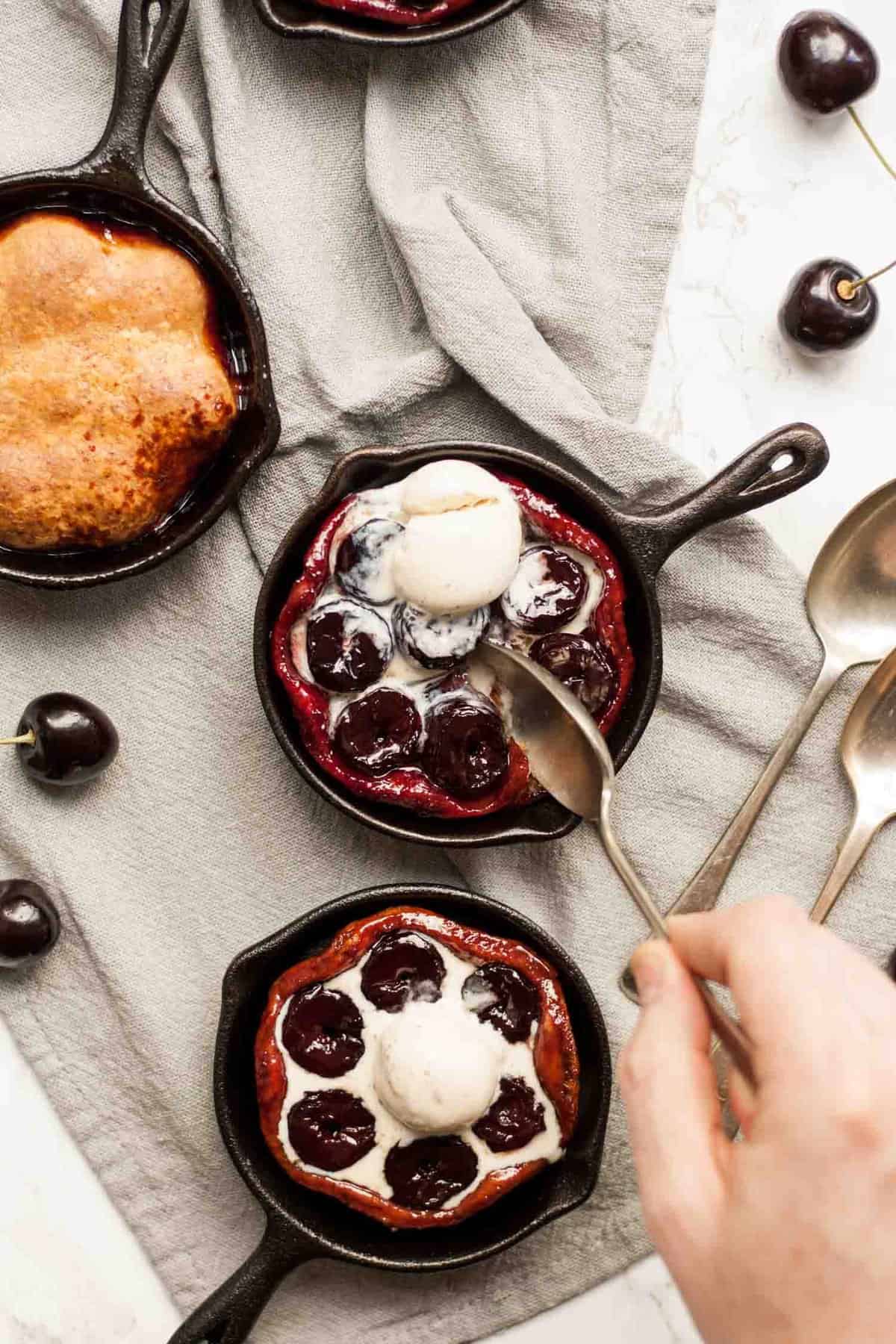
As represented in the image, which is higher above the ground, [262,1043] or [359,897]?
[359,897]

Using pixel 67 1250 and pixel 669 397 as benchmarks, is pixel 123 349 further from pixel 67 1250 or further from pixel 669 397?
pixel 67 1250

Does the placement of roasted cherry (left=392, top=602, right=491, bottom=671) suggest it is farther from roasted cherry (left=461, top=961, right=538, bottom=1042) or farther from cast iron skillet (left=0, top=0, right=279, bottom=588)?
roasted cherry (left=461, top=961, right=538, bottom=1042)

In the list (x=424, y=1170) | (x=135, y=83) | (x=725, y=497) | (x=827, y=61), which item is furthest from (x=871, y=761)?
(x=135, y=83)

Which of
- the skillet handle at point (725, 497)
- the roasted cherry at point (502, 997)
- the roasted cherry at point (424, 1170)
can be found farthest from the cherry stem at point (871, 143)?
the roasted cherry at point (424, 1170)

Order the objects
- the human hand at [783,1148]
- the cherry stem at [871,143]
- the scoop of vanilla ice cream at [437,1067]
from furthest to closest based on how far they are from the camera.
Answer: the cherry stem at [871,143] < the scoop of vanilla ice cream at [437,1067] < the human hand at [783,1148]

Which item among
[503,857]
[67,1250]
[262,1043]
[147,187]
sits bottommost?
[67,1250]

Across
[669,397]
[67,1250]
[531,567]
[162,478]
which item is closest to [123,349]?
[162,478]

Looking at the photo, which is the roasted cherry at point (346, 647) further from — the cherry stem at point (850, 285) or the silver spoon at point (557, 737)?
the cherry stem at point (850, 285)
